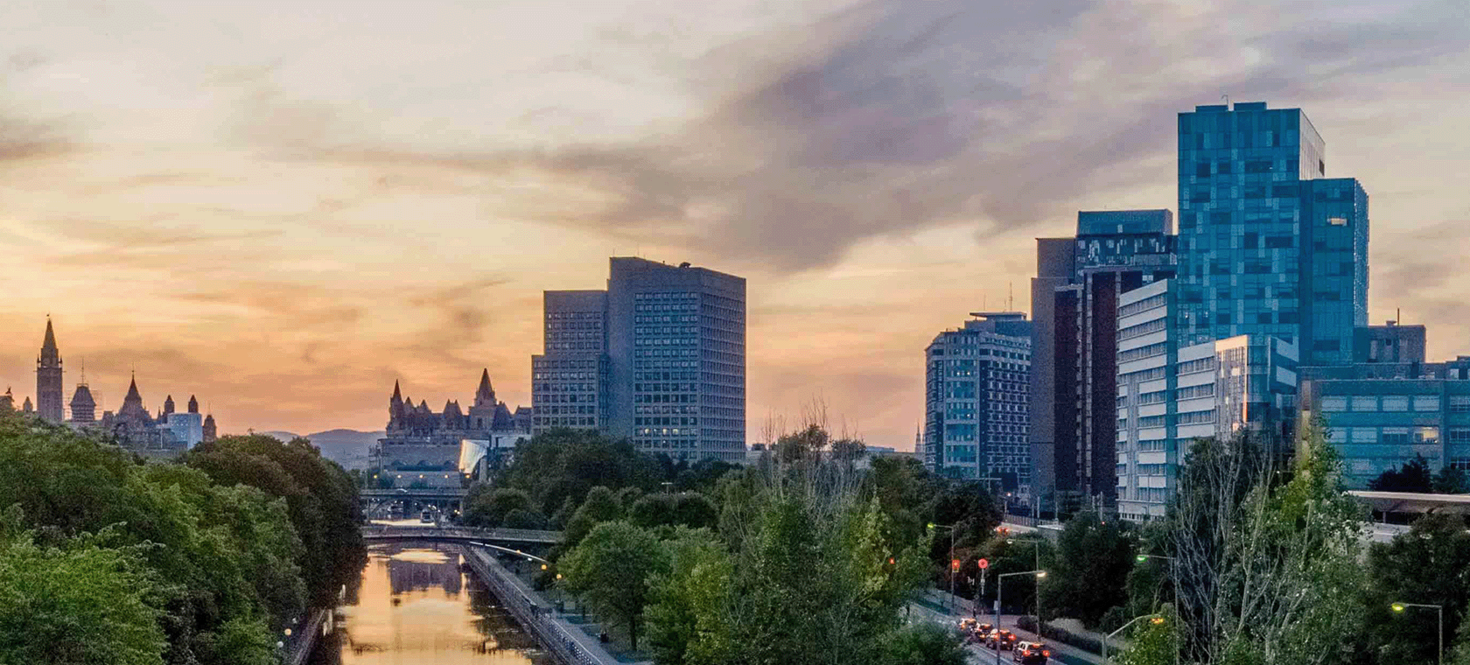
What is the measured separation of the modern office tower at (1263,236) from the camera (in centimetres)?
17325

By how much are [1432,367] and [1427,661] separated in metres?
113

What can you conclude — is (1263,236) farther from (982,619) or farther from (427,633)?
(427,633)

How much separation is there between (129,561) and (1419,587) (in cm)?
4811

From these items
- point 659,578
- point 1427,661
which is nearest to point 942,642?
point 1427,661

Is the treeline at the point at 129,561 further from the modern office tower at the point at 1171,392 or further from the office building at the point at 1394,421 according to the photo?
the office building at the point at 1394,421

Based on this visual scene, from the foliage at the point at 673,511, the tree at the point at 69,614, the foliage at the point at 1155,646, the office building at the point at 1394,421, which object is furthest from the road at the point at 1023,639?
the foliage at the point at 1155,646

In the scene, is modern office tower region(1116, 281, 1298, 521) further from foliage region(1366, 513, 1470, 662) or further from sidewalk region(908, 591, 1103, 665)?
foliage region(1366, 513, 1470, 662)

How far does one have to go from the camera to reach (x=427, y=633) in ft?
449

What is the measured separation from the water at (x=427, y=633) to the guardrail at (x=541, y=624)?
94 cm

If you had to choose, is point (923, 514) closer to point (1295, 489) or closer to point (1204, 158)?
point (1204, 158)

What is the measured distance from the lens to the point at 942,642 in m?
71.8

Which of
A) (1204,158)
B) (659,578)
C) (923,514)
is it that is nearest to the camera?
(659,578)

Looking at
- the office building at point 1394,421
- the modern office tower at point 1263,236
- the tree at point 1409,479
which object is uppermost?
the modern office tower at point 1263,236

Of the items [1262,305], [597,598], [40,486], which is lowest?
[597,598]
